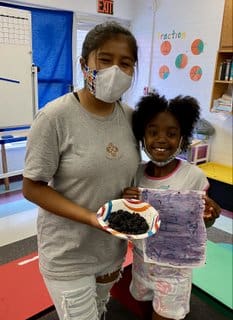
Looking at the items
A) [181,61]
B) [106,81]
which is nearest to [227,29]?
[181,61]

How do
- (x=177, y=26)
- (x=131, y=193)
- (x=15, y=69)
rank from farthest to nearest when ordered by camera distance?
(x=177, y=26), (x=15, y=69), (x=131, y=193)

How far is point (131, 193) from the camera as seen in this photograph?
1.08 metres

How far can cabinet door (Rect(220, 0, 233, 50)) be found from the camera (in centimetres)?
347

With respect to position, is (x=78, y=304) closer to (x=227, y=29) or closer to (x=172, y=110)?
(x=172, y=110)

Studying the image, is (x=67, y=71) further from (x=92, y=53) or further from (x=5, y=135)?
(x=92, y=53)

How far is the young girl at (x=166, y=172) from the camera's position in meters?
1.19

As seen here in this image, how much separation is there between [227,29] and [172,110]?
2.80 meters

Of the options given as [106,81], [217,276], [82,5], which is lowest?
[217,276]

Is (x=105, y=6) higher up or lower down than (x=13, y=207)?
higher up

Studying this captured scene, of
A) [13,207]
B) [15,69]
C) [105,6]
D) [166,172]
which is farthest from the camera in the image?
[105,6]

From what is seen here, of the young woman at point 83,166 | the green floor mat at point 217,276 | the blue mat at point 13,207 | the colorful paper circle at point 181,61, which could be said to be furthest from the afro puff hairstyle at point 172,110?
the colorful paper circle at point 181,61

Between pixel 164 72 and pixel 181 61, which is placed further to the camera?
pixel 164 72

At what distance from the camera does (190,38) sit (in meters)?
4.13

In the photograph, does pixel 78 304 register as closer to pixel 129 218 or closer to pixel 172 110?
pixel 129 218
